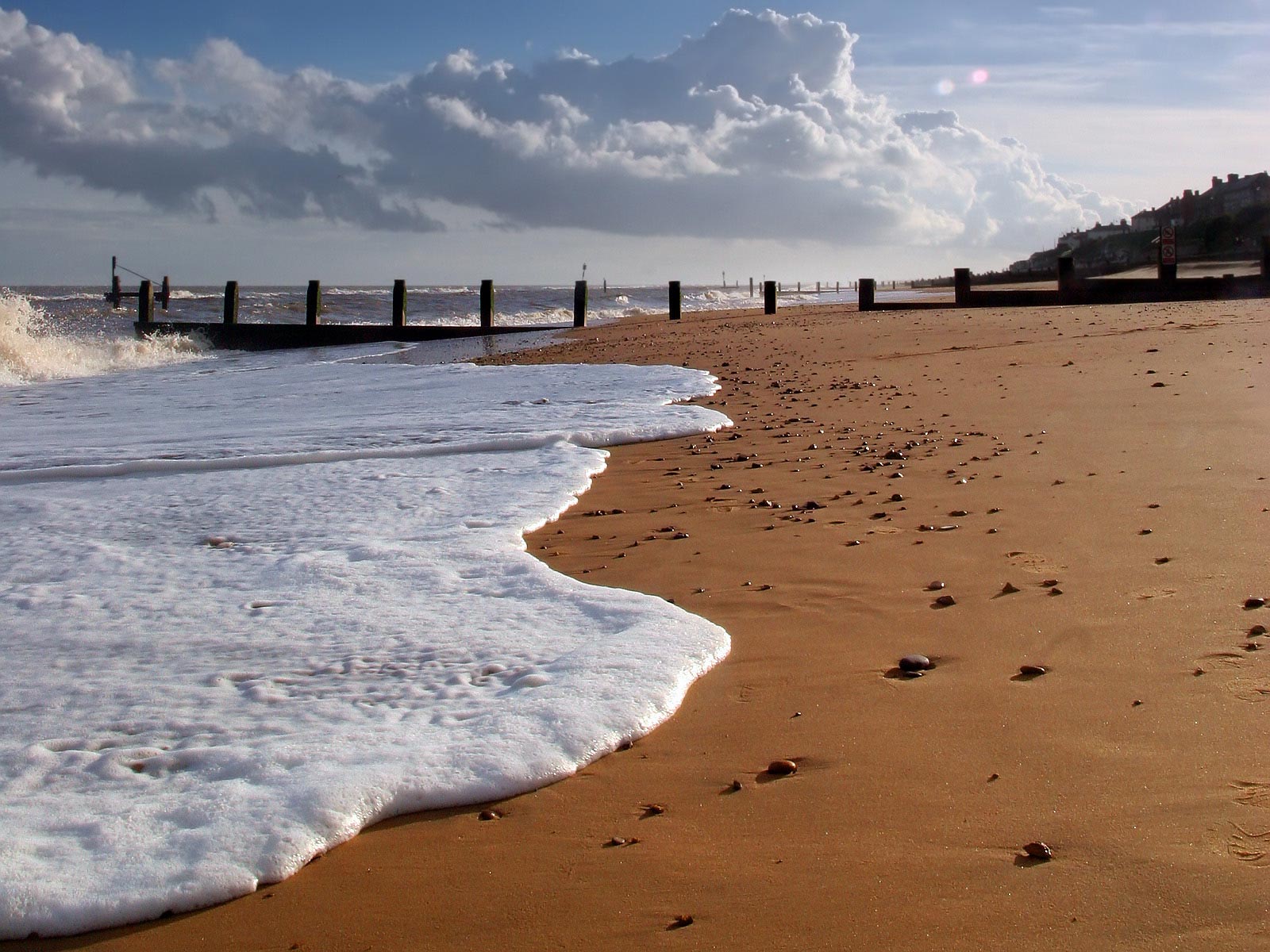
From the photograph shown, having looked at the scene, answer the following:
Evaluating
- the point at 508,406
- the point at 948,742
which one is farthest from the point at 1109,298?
the point at 948,742

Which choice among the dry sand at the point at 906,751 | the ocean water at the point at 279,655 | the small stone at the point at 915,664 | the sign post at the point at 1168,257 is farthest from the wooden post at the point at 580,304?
the small stone at the point at 915,664

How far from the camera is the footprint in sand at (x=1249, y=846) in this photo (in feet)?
5.81

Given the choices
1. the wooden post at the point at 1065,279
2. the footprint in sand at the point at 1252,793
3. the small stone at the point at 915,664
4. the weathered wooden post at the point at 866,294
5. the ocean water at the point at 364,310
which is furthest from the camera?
the ocean water at the point at 364,310

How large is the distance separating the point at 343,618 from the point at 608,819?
1.59 metres

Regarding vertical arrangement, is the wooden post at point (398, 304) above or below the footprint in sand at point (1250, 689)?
above

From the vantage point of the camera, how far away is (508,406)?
344 inches

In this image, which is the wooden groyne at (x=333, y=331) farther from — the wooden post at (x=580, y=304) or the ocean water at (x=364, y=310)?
the ocean water at (x=364, y=310)

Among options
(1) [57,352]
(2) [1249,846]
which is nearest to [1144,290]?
(1) [57,352]

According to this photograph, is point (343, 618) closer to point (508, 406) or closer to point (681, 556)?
point (681, 556)

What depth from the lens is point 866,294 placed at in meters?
21.7

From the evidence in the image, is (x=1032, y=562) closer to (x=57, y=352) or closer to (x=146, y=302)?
(x=57, y=352)

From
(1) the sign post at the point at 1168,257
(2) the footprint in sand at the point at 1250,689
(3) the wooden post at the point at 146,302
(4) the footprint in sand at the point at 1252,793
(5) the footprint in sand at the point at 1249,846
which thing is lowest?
(5) the footprint in sand at the point at 1249,846

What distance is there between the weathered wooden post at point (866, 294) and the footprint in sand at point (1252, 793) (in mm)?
19804

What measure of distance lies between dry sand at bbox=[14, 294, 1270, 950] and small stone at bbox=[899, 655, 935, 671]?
0.05 metres
